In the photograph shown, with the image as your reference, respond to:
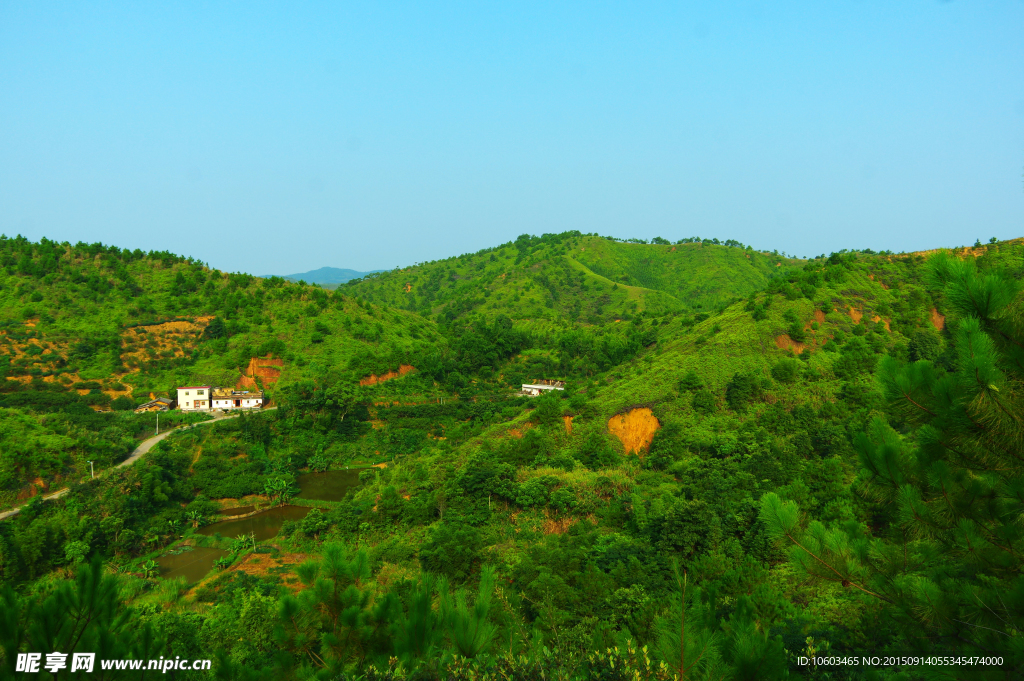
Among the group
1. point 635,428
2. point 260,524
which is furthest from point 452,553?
point 260,524

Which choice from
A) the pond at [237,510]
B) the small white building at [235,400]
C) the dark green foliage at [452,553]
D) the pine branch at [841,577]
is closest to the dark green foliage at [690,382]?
the dark green foliage at [452,553]

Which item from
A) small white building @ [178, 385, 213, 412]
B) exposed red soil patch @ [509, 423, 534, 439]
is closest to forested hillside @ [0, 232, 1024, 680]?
exposed red soil patch @ [509, 423, 534, 439]

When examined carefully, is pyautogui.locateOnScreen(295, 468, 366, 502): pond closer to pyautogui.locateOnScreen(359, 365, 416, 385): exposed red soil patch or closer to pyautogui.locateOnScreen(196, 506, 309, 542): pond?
pyautogui.locateOnScreen(196, 506, 309, 542): pond

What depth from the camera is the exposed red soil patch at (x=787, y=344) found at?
30.4m

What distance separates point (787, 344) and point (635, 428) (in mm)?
10605

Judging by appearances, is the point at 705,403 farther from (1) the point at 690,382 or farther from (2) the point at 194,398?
(2) the point at 194,398

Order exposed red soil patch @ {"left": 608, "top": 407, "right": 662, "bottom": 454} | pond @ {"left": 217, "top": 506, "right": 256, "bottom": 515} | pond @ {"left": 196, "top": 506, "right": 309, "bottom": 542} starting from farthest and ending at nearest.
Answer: pond @ {"left": 217, "top": 506, "right": 256, "bottom": 515} < exposed red soil patch @ {"left": 608, "top": 407, "right": 662, "bottom": 454} < pond @ {"left": 196, "top": 506, "right": 309, "bottom": 542}

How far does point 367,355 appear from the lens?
1881 inches

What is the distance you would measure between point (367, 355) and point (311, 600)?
139 feet

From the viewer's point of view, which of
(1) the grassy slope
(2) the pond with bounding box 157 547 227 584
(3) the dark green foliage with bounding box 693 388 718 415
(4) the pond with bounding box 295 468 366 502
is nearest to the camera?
(2) the pond with bounding box 157 547 227 584

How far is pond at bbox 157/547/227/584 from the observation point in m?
20.8

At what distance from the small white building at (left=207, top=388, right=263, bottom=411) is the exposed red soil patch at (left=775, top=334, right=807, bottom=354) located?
1343 inches

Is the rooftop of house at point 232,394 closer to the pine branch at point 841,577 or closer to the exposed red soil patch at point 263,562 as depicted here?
the exposed red soil patch at point 263,562

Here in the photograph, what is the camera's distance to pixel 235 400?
133ft
